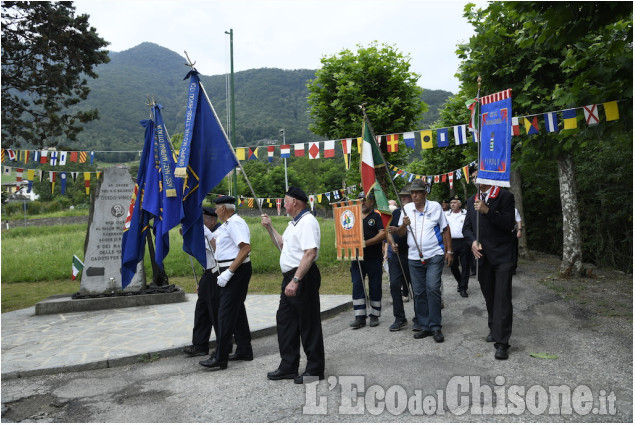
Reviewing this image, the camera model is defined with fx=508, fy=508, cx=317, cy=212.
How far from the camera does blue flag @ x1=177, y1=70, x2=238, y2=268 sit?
20.0ft

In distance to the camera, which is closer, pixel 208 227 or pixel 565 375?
pixel 565 375

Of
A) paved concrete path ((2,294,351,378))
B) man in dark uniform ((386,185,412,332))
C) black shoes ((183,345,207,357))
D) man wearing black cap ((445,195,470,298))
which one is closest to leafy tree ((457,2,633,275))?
man wearing black cap ((445,195,470,298))

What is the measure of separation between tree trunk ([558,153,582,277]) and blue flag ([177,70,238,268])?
9547mm

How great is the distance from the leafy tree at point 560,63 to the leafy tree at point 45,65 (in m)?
10.2

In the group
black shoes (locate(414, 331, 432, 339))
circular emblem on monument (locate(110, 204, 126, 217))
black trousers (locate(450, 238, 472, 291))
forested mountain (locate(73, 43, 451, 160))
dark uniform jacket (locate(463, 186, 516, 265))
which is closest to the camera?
dark uniform jacket (locate(463, 186, 516, 265))

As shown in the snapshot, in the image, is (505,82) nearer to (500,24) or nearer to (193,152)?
(500,24)

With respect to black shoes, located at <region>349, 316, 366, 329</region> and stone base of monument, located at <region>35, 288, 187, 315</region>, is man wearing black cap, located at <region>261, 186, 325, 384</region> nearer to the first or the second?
black shoes, located at <region>349, 316, 366, 329</region>

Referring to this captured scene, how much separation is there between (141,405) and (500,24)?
461 inches

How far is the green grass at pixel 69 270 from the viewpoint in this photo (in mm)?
13289

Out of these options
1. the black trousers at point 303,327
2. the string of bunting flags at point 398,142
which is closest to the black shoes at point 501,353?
the black trousers at point 303,327

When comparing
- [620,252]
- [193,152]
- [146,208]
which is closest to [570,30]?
[193,152]

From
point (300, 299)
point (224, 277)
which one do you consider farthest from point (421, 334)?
point (224, 277)

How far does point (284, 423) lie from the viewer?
156 inches

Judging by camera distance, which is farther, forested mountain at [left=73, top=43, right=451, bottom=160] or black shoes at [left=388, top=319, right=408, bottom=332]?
forested mountain at [left=73, top=43, right=451, bottom=160]
